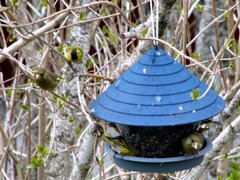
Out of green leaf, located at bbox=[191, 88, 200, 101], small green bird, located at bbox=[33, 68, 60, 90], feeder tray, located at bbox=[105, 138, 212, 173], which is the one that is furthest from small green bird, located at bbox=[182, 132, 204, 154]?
small green bird, located at bbox=[33, 68, 60, 90]

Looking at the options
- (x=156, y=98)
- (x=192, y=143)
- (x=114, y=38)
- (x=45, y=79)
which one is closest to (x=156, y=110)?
(x=156, y=98)

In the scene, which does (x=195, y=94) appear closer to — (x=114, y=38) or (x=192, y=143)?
(x=192, y=143)

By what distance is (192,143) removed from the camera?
2178 mm

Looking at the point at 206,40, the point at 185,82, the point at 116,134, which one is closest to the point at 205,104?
the point at 185,82

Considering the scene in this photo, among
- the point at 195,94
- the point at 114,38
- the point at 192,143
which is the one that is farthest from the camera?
the point at 114,38

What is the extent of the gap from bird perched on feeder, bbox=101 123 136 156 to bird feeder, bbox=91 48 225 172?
0.07 ft

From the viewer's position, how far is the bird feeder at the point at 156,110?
6.76 ft

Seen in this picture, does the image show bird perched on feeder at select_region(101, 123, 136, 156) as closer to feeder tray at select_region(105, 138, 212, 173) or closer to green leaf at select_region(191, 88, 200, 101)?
feeder tray at select_region(105, 138, 212, 173)

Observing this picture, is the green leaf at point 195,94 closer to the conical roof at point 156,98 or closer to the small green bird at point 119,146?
the conical roof at point 156,98

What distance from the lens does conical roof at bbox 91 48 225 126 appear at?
2053mm

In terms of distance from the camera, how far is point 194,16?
709 centimetres

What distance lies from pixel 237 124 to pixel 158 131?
601mm

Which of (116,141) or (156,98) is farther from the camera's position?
(116,141)

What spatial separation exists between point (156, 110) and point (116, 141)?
28 cm
